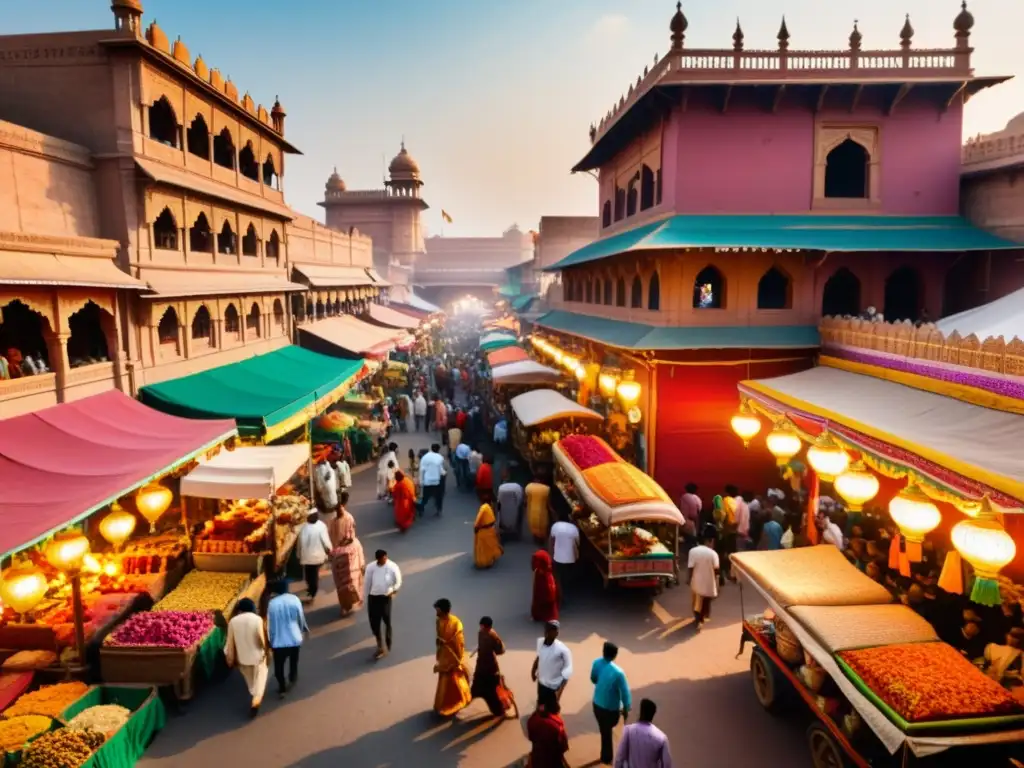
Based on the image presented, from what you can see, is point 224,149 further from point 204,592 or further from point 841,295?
A: point 841,295

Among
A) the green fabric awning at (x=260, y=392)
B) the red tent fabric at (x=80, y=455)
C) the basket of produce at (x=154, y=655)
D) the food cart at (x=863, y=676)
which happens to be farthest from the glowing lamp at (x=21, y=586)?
the food cart at (x=863, y=676)

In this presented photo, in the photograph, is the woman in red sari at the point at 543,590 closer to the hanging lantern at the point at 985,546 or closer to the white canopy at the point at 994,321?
the hanging lantern at the point at 985,546

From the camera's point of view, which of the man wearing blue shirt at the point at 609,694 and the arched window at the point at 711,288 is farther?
the arched window at the point at 711,288

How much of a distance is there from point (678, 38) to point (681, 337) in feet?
21.8

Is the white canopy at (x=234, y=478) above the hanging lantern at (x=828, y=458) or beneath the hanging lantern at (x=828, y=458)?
beneath

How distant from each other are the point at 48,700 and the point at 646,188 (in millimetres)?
16328

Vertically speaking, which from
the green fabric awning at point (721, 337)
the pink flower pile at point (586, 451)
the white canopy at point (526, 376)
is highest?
the green fabric awning at point (721, 337)

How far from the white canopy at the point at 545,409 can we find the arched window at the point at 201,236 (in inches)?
324

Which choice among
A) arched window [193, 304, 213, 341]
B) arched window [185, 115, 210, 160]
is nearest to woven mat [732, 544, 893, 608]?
arched window [193, 304, 213, 341]

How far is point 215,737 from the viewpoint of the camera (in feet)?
23.3

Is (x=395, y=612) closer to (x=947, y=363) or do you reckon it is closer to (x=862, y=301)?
(x=947, y=363)

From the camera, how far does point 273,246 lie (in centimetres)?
1878

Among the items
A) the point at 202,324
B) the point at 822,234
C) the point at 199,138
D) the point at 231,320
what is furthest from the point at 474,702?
the point at 199,138

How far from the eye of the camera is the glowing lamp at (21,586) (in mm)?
6824
